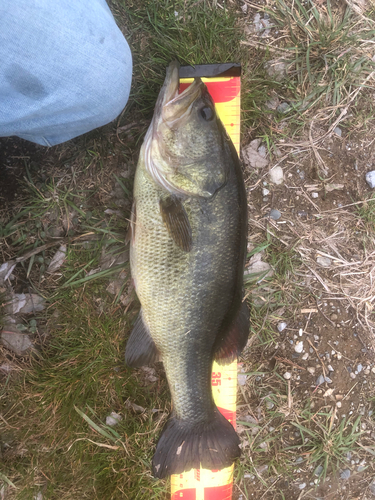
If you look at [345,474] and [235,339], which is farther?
[345,474]

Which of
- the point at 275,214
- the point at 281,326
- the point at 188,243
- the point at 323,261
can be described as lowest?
the point at 281,326

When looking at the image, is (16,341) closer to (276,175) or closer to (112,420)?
(112,420)

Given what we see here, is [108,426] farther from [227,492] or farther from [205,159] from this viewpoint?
[205,159]

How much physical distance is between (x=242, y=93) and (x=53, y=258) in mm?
1747

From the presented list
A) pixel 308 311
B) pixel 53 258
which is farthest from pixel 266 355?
pixel 53 258

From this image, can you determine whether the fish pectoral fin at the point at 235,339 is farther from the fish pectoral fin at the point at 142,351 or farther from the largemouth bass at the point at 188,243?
the fish pectoral fin at the point at 142,351

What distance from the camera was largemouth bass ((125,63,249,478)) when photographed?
5.84 feet

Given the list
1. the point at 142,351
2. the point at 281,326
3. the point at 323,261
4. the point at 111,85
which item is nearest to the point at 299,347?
the point at 281,326

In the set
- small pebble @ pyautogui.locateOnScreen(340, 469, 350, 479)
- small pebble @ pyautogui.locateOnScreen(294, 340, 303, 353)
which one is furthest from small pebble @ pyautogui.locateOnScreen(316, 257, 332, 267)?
small pebble @ pyautogui.locateOnScreen(340, 469, 350, 479)

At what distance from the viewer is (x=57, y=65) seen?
58.5 inches

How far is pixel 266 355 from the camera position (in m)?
2.41

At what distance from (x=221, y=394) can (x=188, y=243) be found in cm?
116

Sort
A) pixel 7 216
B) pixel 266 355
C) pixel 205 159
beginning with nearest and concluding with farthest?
pixel 205 159, pixel 7 216, pixel 266 355

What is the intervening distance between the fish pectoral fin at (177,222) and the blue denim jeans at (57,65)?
24.3 inches
